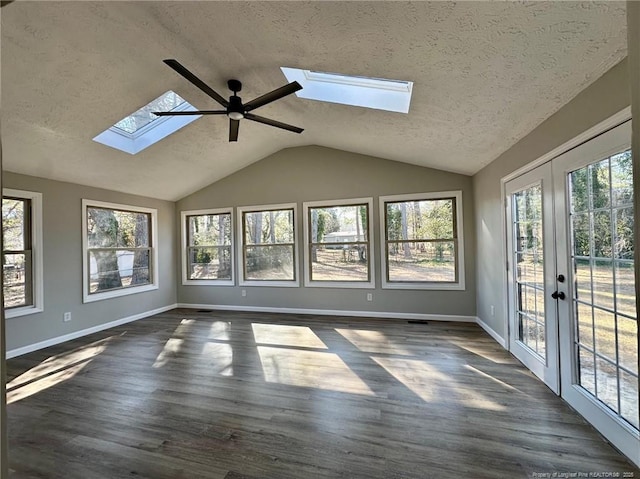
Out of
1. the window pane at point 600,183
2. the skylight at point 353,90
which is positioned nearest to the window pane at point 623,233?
the window pane at point 600,183

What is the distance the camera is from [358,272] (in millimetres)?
5340

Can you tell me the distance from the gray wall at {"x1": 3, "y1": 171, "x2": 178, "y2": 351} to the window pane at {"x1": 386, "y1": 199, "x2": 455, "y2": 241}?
15.4 ft

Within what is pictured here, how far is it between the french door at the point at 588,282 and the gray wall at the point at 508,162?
0.57 ft

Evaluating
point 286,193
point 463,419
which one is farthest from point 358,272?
point 463,419

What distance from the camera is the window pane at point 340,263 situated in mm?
5324

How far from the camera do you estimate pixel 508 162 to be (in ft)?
11.2

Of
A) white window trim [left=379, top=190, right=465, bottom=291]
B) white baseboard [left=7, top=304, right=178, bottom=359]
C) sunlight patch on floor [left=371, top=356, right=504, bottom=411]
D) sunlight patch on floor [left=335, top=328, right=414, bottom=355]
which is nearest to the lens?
sunlight patch on floor [left=371, top=356, right=504, bottom=411]

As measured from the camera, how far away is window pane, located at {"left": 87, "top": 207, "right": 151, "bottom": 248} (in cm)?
485

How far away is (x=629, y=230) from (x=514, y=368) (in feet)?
6.04

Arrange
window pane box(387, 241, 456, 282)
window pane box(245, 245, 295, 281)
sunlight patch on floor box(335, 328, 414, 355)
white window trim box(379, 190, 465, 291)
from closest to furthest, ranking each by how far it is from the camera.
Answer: sunlight patch on floor box(335, 328, 414, 355), white window trim box(379, 190, 465, 291), window pane box(387, 241, 456, 282), window pane box(245, 245, 295, 281)

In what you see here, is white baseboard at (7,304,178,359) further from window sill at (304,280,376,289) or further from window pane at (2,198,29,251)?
window sill at (304,280,376,289)

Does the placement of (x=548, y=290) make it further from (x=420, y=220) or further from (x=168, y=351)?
(x=168, y=351)

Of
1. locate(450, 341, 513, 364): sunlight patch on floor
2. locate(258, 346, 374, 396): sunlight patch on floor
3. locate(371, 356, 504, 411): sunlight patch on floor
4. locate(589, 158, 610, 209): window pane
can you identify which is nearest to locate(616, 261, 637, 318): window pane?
locate(589, 158, 610, 209): window pane

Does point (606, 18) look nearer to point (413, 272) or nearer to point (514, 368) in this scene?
point (514, 368)
